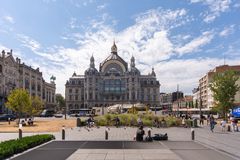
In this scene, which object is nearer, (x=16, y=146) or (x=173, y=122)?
(x=16, y=146)

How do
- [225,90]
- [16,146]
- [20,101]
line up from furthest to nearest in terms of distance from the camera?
[20,101]
[225,90]
[16,146]

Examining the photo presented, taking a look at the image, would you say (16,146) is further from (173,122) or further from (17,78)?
(17,78)

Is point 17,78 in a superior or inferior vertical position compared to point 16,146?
superior

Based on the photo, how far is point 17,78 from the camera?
11575 centimetres

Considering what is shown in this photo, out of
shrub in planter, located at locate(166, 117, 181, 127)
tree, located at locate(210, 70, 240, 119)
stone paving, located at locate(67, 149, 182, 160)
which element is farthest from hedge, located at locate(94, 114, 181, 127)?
stone paving, located at locate(67, 149, 182, 160)

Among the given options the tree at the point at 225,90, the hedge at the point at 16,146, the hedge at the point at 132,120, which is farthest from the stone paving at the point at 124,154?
the tree at the point at 225,90

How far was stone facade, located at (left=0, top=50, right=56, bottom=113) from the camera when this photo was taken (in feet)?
331

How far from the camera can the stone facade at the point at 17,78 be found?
10094cm

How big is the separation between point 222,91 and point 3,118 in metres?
44.1

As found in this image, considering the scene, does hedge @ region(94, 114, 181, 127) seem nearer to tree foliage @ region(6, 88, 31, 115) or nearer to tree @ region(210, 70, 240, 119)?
tree @ region(210, 70, 240, 119)

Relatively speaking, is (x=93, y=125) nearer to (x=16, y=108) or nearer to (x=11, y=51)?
(x=16, y=108)

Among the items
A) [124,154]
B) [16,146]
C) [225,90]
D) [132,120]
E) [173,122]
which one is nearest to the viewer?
[124,154]

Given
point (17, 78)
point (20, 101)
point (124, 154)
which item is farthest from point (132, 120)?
point (17, 78)

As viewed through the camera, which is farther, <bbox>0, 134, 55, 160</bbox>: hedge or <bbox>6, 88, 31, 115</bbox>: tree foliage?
<bbox>6, 88, 31, 115</bbox>: tree foliage
